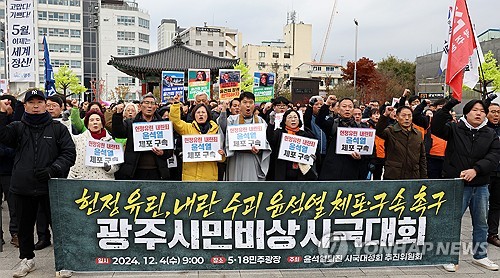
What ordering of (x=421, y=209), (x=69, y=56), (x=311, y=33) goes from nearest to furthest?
1. (x=421, y=209)
2. (x=69, y=56)
3. (x=311, y=33)

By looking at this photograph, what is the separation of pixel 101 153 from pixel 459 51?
5.19m

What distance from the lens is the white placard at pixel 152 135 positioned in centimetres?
502

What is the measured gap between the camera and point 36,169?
14.1ft

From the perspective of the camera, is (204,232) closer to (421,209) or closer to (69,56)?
(421,209)

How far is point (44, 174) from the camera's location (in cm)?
423

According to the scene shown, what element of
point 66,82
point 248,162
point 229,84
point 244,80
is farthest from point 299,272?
point 66,82

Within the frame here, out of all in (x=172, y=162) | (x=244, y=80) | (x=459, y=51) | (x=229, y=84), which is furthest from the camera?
(x=244, y=80)

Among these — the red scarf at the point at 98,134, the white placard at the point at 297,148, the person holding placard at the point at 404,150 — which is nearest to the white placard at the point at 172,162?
the red scarf at the point at 98,134

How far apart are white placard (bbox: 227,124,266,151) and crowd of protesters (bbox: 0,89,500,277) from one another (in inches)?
4.3

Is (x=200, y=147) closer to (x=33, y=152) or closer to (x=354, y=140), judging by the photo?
(x=33, y=152)

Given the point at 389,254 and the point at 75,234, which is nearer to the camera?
the point at 75,234

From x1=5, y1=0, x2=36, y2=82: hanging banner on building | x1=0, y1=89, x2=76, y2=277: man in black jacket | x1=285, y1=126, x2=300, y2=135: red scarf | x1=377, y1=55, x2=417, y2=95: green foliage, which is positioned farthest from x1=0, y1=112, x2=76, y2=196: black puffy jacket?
x1=377, y1=55, x2=417, y2=95: green foliage

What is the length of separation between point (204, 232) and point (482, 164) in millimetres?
3288

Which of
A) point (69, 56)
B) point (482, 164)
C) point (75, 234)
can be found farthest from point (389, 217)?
point (69, 56)
